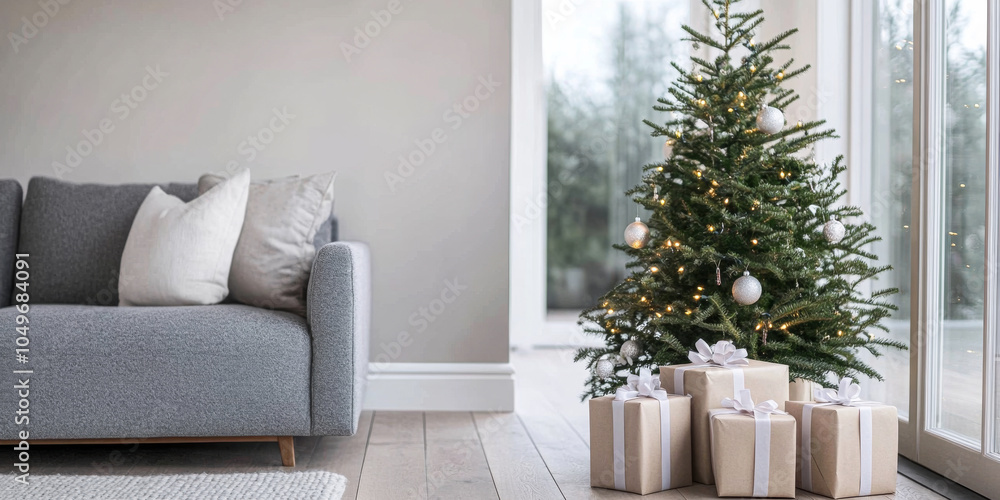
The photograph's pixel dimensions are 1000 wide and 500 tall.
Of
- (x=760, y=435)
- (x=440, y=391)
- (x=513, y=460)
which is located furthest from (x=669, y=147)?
(x=440, y=391)

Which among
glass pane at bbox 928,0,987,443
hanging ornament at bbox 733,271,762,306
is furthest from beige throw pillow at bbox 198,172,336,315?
glass pane at bbox 928,0,987,443

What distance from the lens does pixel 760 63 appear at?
200cm

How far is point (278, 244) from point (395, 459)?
0.71 meters

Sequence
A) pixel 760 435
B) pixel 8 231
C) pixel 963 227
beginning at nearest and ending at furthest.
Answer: pixel 760 435 → pixel 963 227 → pixel 8 231

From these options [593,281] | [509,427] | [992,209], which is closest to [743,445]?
[992,209]

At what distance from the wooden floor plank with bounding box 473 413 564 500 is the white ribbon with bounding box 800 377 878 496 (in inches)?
22.9

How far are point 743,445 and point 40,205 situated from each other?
221cm

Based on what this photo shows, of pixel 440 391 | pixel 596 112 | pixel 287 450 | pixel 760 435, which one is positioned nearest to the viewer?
pixel 760 435

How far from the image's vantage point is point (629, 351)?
203cm

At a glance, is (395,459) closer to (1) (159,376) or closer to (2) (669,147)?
(1) (159,376)

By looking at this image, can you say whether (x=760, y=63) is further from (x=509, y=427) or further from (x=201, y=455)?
(x=201, y=455)

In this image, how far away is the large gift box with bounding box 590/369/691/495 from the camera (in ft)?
5.67

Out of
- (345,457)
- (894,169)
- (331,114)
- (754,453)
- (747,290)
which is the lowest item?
(345,457)

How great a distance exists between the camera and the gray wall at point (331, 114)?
2764mm
